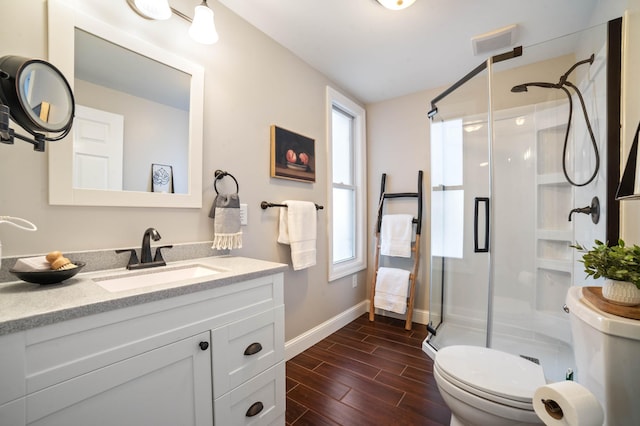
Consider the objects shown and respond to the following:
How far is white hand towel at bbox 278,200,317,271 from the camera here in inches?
76.5

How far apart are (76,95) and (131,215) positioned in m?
0.53

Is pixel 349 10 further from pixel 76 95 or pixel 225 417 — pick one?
pixel 225 417

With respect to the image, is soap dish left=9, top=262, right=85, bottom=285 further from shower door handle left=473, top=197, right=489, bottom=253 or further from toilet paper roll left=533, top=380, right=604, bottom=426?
shower door handle left=473, top=197, right=489, bottom=253

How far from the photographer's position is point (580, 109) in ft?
5.91

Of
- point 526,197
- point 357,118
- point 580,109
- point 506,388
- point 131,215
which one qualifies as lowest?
point 506,388

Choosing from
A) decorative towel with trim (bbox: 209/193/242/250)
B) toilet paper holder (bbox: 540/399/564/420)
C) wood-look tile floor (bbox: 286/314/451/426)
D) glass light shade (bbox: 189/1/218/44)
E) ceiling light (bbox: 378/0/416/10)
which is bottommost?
wood-look tile floor (bbox: 286/314/451/426)

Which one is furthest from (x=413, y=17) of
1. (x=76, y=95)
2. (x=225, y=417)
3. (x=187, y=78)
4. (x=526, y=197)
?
(x=225, y=417)

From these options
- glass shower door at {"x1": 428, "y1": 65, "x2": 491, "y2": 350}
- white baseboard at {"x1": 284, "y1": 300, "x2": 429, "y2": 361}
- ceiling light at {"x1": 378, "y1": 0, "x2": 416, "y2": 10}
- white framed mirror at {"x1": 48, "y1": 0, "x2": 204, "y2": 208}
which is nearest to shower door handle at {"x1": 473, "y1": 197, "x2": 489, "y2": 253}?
glass shower door at {"x1": 428, "y1": 65, "x2": 491, "y2": 350}

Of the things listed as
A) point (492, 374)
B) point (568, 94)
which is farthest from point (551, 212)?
point (492, 374)

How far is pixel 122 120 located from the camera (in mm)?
1229

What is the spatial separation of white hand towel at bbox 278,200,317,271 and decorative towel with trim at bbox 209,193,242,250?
494 mm

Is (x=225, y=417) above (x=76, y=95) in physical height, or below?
below

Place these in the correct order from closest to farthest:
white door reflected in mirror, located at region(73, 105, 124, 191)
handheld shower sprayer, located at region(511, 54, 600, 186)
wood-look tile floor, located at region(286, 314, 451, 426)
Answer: white door reflected in mirror, located at region(73, 105, 124, 191) < wood-look tile floor, located at region(286, 314, 451, 426) < handheld shower sprayer, located at region(511, 54, 600, 186)

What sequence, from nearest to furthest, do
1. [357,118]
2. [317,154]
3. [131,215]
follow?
1. [131,215]
2. [317,154]
3. [357,118]
